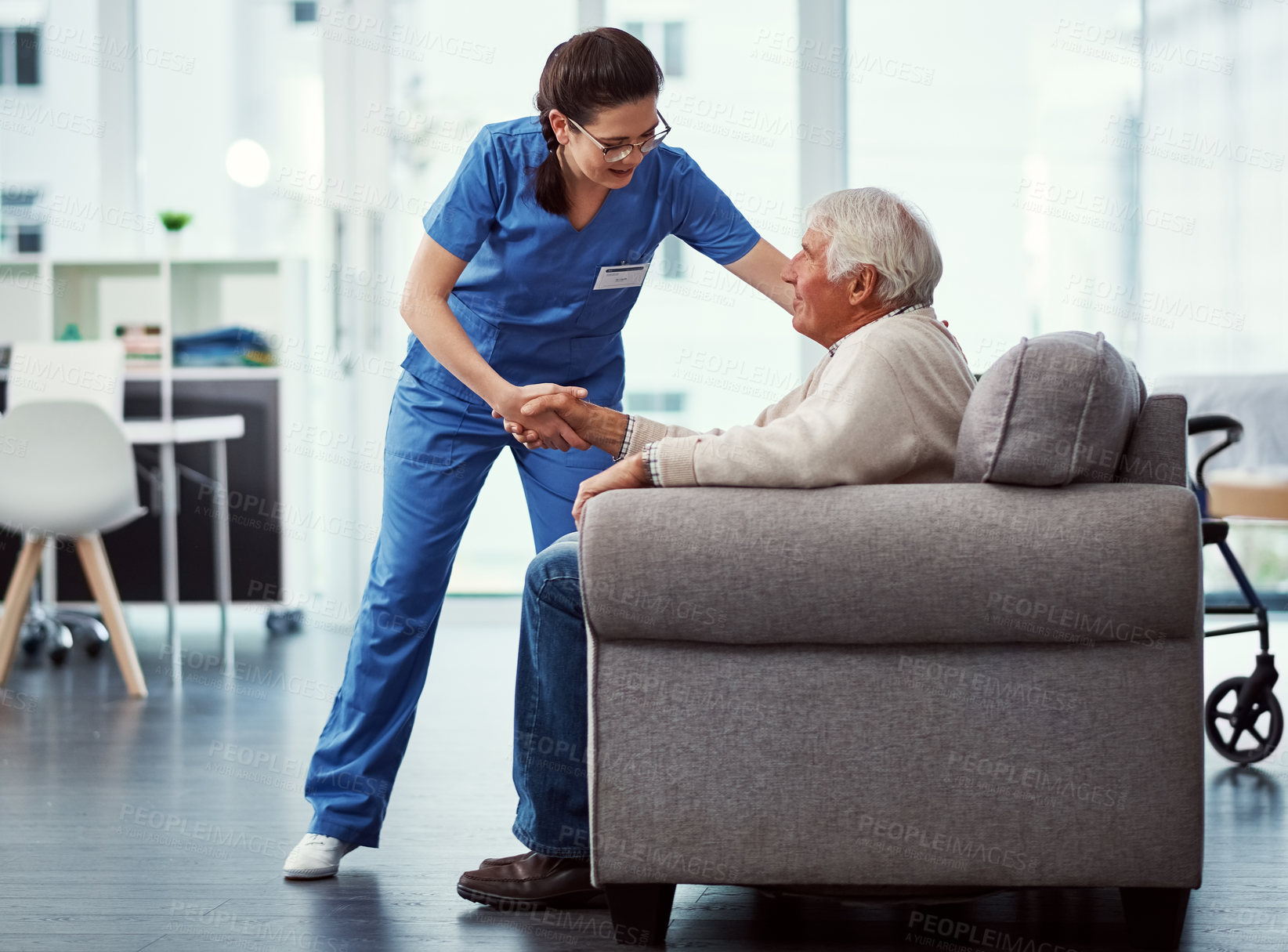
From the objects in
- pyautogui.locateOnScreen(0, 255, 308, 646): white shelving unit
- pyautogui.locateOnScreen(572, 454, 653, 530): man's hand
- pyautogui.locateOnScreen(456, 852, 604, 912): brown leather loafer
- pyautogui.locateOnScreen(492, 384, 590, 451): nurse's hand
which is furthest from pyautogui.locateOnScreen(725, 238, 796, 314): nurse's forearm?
pyautogui.locateOnScreen(0, 255, 308, 646): white shelving unit

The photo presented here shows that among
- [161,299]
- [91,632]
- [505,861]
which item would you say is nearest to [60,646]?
[91,632]

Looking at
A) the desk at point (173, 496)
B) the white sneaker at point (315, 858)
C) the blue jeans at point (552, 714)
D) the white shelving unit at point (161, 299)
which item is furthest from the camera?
the white shelving unit at point (161, 299)

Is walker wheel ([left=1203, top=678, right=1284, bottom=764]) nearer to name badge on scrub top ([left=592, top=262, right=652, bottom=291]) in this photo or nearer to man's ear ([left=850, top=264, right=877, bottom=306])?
man's ear ([left=850, top=264, right=877, bottom=306])

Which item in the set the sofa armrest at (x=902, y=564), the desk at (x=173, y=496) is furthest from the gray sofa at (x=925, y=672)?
the desk at (x=173, y=496)

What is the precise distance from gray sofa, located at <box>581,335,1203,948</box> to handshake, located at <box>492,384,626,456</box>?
310 mm

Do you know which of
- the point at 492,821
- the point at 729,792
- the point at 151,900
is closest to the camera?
the point at 729,792

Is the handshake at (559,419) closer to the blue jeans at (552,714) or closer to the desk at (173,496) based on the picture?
the blue jeans at (552,714)

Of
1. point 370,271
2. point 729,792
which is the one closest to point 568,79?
point 729,792

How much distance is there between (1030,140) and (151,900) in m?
3.84

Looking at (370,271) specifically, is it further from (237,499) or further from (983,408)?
(983,408)

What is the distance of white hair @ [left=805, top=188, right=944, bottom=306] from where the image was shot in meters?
1.62

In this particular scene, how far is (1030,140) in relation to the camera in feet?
14.4

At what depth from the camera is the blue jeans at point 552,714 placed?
169cm

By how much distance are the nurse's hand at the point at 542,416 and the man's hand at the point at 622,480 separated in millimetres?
210
